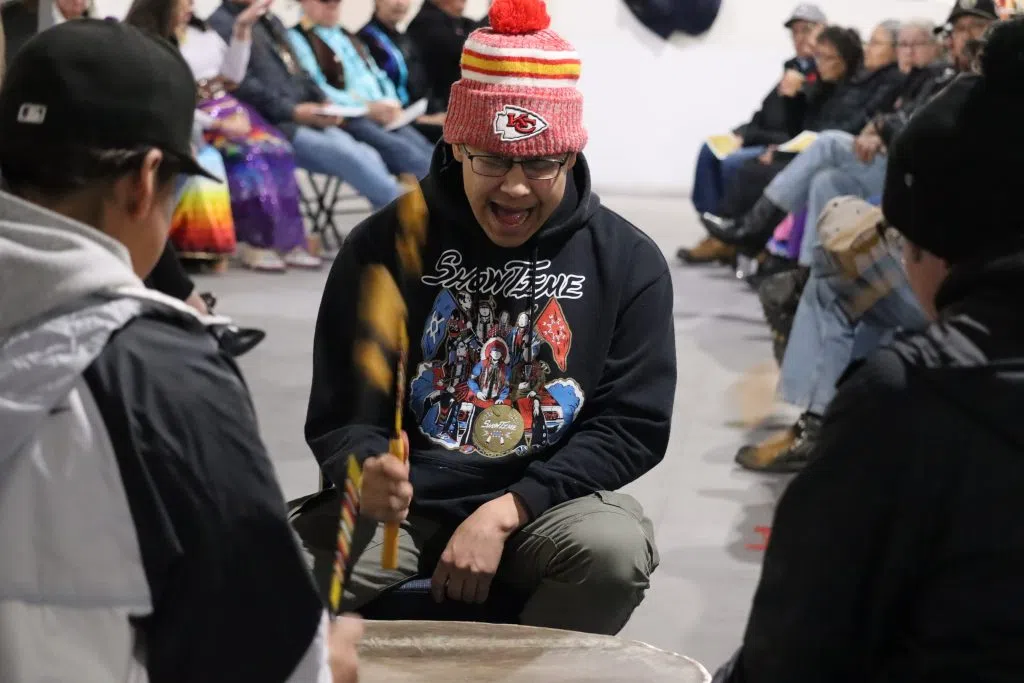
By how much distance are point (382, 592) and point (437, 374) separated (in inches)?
14.5

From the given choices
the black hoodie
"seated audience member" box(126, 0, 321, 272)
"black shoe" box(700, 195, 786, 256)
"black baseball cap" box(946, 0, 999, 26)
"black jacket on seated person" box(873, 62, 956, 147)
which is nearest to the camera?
the black hoodie

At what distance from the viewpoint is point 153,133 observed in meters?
1.32

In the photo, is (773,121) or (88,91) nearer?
(88,91)

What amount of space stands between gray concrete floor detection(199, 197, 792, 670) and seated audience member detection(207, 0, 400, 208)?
2.00 feet

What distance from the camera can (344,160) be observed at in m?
7.35

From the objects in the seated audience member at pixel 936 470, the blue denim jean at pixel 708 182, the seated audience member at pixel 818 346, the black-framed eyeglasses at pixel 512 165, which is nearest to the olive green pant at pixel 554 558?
the black-framed eyeglasses at pixel 512 165

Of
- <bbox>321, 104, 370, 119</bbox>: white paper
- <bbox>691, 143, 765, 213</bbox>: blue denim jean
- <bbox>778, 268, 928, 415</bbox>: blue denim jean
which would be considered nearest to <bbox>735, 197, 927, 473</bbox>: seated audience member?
<bbox>778, 268, 928, 415</bbox>: blue denim jean

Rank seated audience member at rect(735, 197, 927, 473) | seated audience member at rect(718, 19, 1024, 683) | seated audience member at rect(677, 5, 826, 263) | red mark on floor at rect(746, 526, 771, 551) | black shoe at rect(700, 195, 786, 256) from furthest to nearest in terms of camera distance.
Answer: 1. seated audience member at rect(677, 5, 826, 263)
2. black shoe at rect(700, 195, 786, 256)
3. seated audience member at rect(735, 197, 927, 473)
4. red mark on floor at rect(746, 526, 771, 551)
5. seated audience member at rect(718, 19, 1024, 683)

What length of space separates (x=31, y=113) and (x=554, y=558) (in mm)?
1150

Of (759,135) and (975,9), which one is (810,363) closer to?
(975,9)

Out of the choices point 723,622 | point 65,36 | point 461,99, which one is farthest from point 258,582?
point 723,622

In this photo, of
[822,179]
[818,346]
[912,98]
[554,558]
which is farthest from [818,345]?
[554,558]

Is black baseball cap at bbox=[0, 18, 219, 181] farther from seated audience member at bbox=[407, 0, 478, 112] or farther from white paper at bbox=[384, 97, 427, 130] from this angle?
seated audience member at bbox=[407, 0, 478, 112]

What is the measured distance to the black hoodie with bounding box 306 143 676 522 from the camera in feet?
7.41
